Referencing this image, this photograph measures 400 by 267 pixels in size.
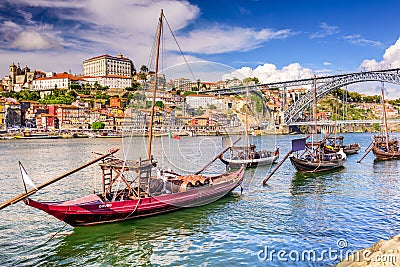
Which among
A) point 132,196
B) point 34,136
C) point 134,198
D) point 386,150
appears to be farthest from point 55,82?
point 134,198

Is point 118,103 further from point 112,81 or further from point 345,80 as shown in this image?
point 345,80

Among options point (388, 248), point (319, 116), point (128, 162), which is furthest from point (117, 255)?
point (319, 116)

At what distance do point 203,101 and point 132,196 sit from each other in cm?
336

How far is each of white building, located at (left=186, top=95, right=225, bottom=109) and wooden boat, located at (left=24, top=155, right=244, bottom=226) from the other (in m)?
2.07

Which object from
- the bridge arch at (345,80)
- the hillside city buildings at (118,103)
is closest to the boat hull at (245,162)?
the hillside city buildings at (118,103)

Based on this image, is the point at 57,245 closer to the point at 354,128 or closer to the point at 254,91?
the point at 254,91

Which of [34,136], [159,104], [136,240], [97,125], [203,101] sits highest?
[97,125]

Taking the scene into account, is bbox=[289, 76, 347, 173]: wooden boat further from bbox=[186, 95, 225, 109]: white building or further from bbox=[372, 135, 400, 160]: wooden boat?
bbox=[186, 95, 225, 109]: white building

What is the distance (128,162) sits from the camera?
8.48 meters

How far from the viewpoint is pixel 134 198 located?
863 centimetres

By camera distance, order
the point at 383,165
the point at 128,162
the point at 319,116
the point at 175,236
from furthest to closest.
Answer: the point at 319,116
the point at 383,165
the point at 128,162
the point at 175,236

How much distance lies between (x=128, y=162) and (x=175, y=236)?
208 centimetres

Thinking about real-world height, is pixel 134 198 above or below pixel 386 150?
below

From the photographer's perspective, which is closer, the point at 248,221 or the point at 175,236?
the point at 175,236
